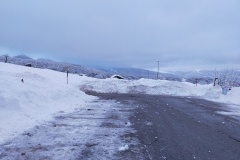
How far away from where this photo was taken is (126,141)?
7.21 meters

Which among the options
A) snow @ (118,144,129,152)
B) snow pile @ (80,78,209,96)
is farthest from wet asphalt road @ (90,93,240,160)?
snow pile @ (80,78,209,96)

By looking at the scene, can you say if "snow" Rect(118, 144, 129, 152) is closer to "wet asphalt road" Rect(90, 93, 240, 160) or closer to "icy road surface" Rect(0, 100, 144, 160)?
"icy road surface" Rect(0, 100, 144, 160)

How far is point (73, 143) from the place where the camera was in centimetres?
682

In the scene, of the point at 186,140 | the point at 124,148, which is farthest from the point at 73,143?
the point at 186,140

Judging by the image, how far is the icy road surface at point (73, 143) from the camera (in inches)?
231

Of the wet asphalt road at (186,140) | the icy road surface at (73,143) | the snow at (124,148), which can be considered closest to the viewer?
the icy road surface at (73,143)

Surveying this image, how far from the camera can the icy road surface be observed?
5855 mm

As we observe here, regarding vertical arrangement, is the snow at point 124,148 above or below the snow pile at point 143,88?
below

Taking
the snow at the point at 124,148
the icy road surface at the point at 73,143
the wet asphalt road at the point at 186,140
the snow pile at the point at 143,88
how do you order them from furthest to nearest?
the snow pile at the point at 143,88 → the snow at the point at 124,148 → the wet asphalt road at the point at 186,140 → the icy road surface at the point at 73,143

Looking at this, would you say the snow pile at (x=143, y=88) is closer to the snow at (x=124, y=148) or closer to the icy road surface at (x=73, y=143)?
the icy road surface at (x=73, y=143)

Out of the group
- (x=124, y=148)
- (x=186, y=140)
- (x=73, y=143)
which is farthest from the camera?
(x=186, y=140)

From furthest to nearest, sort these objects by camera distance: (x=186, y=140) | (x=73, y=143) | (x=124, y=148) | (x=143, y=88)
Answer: (x=143, y=88) < (x=186, y=140) < (x=73, y=143) < (x=124, y=148)

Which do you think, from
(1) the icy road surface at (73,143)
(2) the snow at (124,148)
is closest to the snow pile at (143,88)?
(1) the icy road surface at (73,143)

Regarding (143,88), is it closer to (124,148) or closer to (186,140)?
(186,140)
